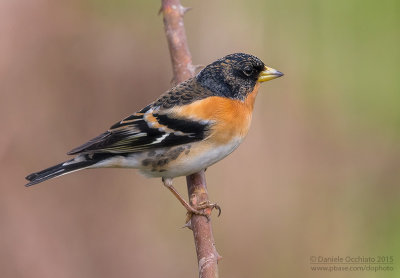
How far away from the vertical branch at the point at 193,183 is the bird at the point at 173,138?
8 centimetres

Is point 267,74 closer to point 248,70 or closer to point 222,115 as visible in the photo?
point 248,70

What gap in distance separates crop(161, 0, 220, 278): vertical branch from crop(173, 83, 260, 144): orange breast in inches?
11.3

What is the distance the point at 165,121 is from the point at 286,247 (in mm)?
1956

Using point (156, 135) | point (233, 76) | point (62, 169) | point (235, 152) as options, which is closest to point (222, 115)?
point (233, 76)

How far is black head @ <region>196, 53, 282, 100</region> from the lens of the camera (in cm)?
359

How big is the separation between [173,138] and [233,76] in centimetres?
60

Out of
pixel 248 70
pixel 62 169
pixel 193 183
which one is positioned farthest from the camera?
pixel 248 70

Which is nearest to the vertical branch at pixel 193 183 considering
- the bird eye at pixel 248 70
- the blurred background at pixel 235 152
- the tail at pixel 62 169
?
the bird eye at pixel 248 70

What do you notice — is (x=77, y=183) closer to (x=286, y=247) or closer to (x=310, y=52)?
(x=286, y=247)

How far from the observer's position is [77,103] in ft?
16.9

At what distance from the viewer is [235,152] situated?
4.95m

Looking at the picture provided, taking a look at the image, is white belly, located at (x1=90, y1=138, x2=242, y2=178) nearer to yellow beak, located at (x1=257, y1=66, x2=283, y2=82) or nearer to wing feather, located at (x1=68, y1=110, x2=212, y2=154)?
A: wing feather, located at (x1=68, y1=110, x2=212, y2=154)

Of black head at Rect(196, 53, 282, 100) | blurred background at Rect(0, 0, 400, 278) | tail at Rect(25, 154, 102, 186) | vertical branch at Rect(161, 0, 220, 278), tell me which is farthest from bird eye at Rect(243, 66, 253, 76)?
blurred background at Rect(0, 0, 400, 278)

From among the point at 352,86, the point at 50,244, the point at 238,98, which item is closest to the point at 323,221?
the point at 352,86
